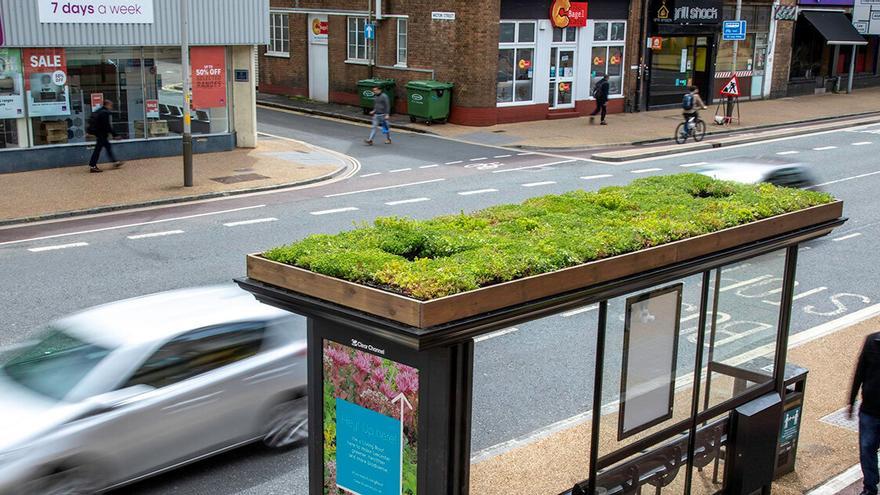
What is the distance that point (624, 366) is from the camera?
22.7 ft

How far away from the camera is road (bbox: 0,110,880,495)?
7250 millimetres

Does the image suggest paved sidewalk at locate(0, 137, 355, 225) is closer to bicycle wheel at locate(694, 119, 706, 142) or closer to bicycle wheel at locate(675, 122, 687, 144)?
bicycle wheel at locate(675, 122, 687, 144)

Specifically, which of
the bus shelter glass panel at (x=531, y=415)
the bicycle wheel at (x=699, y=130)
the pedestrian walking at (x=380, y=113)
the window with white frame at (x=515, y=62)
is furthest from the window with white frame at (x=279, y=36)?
the bus shelter glass panel at (x=531, y=415)

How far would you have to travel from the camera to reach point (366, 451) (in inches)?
252

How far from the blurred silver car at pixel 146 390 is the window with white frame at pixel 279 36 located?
33.5 metres

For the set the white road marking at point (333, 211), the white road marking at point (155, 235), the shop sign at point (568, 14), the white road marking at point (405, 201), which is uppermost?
the shop sign at point (568, 14)

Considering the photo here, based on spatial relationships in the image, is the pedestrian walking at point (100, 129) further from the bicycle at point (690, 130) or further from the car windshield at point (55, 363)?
the bicycle at point (690, 130)

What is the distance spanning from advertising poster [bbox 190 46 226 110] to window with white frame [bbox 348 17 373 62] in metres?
11.3

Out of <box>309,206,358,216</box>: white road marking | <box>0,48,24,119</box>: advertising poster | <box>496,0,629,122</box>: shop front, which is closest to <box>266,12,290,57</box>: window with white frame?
<box>496,0,629,122</box>: shop front

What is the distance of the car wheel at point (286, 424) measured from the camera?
364 inches

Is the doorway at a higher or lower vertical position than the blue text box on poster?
higher

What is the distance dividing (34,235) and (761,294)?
14113 millimetres

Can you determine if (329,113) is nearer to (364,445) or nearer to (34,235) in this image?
(34,235)

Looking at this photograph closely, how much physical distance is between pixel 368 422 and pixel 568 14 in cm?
3053
